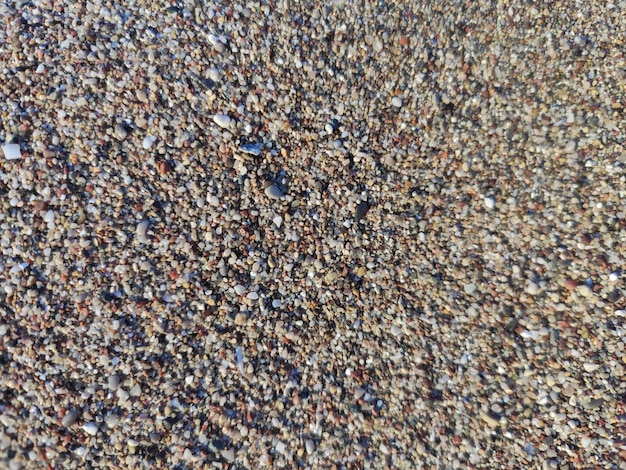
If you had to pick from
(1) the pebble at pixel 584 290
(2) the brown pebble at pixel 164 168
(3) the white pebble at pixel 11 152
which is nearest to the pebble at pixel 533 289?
(1) the pebble at pixel 584 290

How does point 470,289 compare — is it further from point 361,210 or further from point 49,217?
point 49,217

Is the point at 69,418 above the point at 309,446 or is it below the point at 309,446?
below

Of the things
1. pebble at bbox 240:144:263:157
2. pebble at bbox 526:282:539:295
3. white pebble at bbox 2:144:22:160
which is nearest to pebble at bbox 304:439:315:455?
pebble at bbox 526:282:539:295

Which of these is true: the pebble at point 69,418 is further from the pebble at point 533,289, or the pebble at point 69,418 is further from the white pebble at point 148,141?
the pebble at point 533,289

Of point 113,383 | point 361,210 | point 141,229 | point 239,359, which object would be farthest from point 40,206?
point 361,210

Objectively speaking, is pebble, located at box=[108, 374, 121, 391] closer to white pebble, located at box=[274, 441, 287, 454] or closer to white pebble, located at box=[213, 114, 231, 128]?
white pebble, located at box=[274, 441, 287, 454]

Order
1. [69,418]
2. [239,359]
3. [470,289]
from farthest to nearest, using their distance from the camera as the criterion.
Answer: [470,289]
[239,359]
[69,418]
